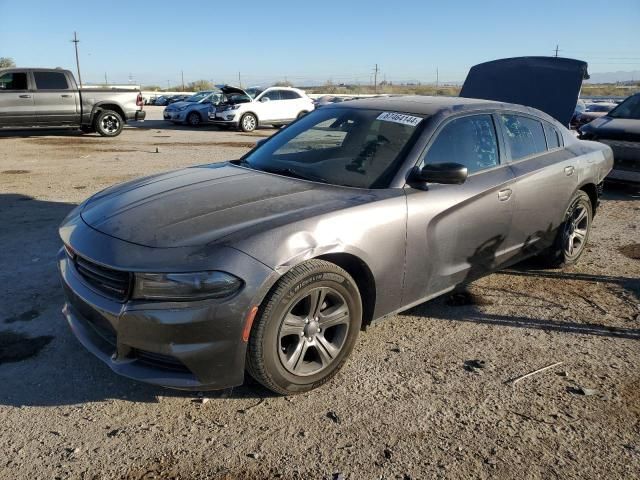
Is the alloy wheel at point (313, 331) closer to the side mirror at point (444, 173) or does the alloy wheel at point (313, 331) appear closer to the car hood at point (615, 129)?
the side mirror at point (444, 173)

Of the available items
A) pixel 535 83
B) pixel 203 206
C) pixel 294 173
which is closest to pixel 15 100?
pixel 535 83

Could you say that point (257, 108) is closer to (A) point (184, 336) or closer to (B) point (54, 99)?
(B) point (54, 99)

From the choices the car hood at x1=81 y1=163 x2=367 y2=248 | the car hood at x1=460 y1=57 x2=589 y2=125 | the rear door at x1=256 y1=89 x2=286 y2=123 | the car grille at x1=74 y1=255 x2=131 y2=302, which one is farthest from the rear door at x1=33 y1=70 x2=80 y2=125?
the car grille at x1=74 y1=255 x2=131 y2=302

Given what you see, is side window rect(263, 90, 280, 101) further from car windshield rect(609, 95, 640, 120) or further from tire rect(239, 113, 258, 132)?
car windshield rect(609, 95, 640, 120)

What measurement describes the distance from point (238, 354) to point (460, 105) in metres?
2.57

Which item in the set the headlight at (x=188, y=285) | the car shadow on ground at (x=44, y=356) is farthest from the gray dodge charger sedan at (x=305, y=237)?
the car shadow on ground at (x=44, y=356)

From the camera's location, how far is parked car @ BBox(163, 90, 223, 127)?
70.9 feet

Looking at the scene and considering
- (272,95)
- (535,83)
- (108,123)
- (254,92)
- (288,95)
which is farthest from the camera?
(254,92)

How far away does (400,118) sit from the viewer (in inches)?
152

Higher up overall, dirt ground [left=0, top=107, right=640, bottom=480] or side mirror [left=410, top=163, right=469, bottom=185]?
side mirror [left=410, top=163, right=469, bottom=185]

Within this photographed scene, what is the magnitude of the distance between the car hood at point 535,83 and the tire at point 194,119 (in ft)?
51.5

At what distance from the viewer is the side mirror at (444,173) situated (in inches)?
131

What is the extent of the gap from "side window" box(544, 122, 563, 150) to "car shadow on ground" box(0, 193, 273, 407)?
134 inches

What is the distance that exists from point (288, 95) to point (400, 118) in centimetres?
1781
